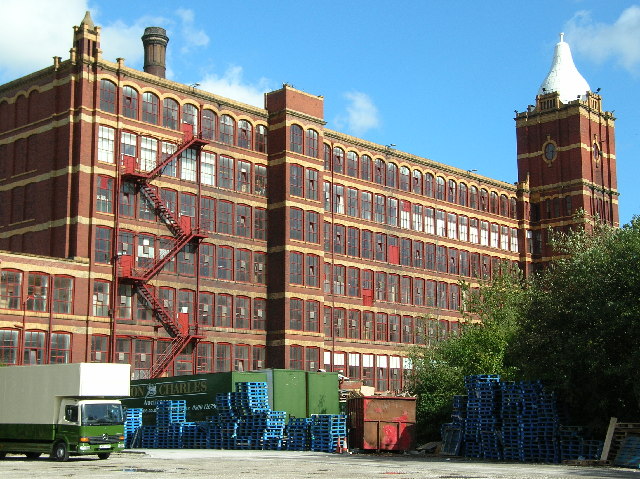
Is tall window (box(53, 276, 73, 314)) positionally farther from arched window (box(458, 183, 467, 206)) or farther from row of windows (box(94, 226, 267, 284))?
arched window (box(458, 183, 467, 206))

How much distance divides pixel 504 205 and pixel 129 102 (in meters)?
40.7

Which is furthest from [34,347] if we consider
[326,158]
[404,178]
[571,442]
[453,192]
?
[453,192]

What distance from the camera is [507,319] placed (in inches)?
1870

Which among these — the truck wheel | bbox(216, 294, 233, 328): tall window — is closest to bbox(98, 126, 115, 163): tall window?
bbox(216, 294, 233, 328): tall window

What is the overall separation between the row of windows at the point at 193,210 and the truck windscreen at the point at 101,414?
77.9ft

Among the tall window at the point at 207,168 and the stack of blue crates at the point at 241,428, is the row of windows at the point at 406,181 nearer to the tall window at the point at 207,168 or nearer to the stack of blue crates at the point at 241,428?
the tall window at the point at 207,168

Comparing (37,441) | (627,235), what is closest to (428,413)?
(627,235)

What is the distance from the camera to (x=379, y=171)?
250 ft

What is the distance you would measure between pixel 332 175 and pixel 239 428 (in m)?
31.5

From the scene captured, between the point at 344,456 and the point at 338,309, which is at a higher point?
the point at 338,309

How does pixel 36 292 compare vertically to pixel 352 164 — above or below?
below

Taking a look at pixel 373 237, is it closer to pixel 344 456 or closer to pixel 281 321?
pixel 281 321

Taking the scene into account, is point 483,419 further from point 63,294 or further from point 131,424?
point 63,294

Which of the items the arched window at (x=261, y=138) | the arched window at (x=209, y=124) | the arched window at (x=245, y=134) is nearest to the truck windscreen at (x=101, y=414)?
the arched window at (x=209, y=124)
